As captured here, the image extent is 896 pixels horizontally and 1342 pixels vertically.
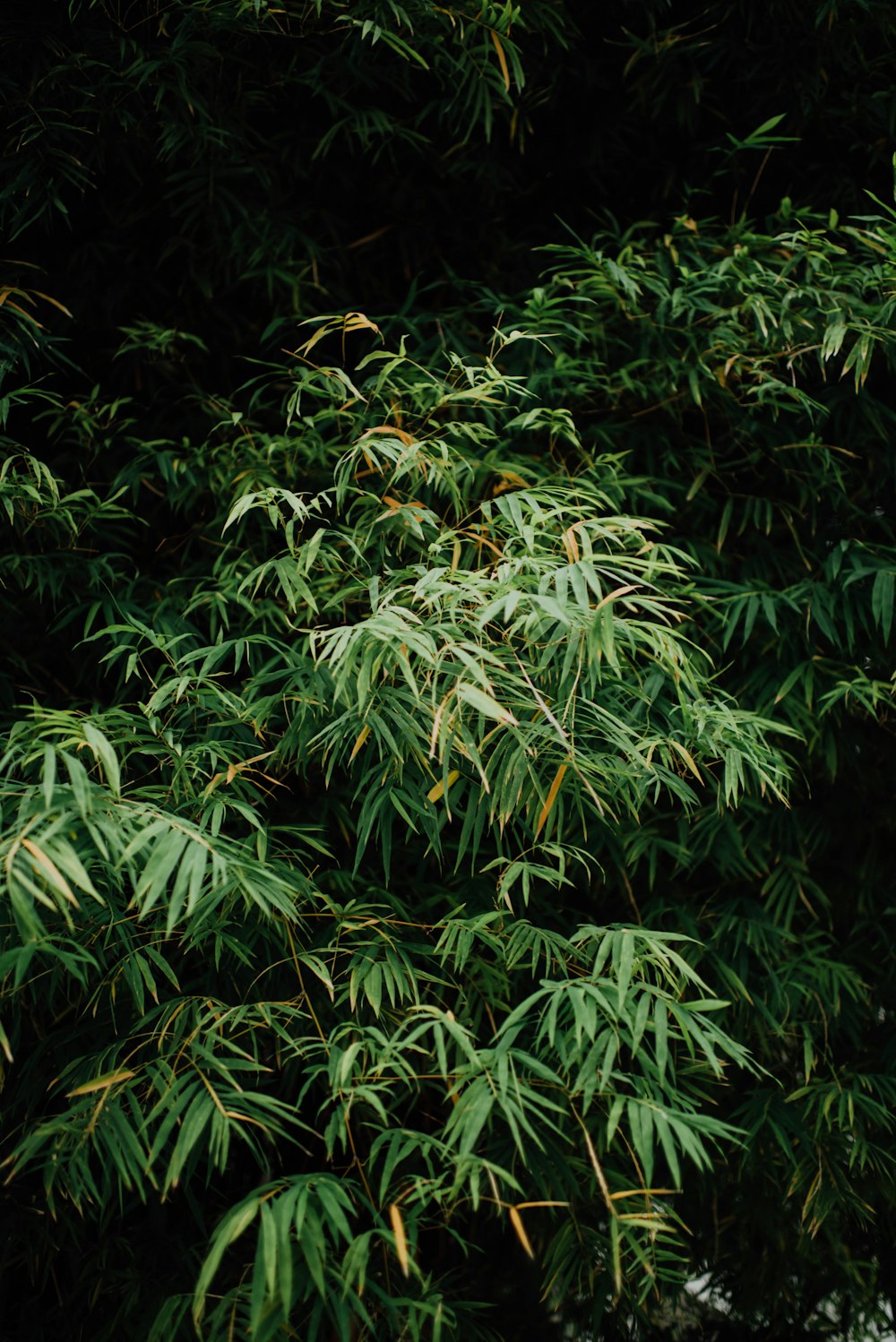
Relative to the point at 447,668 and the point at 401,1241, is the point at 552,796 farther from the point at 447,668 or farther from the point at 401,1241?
the point at 401,1241

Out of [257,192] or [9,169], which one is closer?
[9,169]

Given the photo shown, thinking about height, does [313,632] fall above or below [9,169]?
below

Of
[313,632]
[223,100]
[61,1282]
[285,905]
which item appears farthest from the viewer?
[223,100]

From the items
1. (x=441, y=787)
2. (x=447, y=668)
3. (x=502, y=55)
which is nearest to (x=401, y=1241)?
(x=441, y=787)

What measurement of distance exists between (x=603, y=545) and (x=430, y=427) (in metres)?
0.45

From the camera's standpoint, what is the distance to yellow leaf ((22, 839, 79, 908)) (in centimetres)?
111

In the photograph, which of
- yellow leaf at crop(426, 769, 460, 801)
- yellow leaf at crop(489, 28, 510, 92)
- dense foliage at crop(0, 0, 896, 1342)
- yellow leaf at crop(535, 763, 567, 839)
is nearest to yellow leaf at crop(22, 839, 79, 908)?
dense foliage at crop(0, 0, 896, 1342)

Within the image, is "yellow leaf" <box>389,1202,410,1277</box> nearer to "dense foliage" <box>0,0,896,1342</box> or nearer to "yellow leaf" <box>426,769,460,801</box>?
"dense foliage" <box>0,0,896,1342</box>

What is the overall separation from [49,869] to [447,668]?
0.61 meters

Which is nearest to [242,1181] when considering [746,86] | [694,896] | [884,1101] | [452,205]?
[694,896]

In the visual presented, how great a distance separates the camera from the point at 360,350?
92.8 inches

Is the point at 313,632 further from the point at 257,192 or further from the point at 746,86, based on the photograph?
the point at 746,86

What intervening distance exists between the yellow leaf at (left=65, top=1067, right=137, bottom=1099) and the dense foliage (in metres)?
0.03

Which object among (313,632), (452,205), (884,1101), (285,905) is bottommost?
(884,1101)
